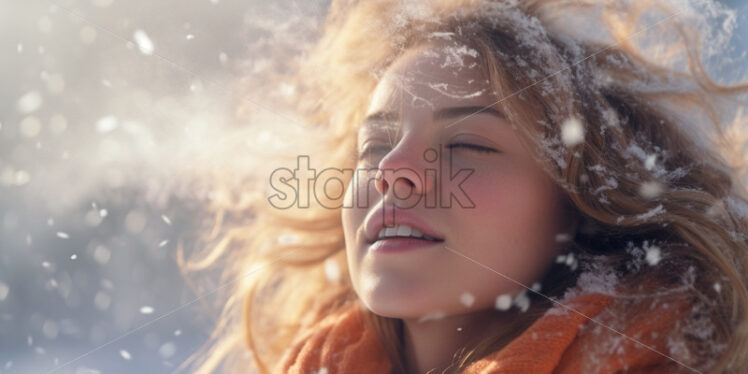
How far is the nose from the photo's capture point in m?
1.06

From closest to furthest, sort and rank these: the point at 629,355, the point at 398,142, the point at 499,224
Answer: the point at 629,355, the point at 499,224, the point at 398,142

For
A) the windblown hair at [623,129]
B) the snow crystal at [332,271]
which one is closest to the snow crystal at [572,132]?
the windblown hair at [623,129]

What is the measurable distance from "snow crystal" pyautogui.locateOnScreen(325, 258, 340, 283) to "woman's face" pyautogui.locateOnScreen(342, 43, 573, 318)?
1.62 ft

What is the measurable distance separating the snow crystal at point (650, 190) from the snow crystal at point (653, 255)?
0.33 ft

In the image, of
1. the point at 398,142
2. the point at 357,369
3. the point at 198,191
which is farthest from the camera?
the point at 198,191

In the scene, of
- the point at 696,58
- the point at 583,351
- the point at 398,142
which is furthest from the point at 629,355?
the point at 696,58

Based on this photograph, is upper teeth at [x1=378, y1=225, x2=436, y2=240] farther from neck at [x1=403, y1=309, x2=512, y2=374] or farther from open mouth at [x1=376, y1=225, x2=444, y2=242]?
neck at [x1=403, y1=309, x2=512, y2=374]

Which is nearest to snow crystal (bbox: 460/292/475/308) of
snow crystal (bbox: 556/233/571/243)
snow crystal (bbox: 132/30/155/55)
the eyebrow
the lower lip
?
the lower lip

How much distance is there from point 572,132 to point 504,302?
1.16 feet

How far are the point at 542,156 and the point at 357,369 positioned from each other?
1.99 feet

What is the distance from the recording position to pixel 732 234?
1.07 metres

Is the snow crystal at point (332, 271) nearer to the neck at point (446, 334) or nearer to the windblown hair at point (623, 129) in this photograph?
the windblown hair at point (623, 129)

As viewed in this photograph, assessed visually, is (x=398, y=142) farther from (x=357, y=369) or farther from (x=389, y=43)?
(x=357, y=369)

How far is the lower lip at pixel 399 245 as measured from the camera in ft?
3.48
